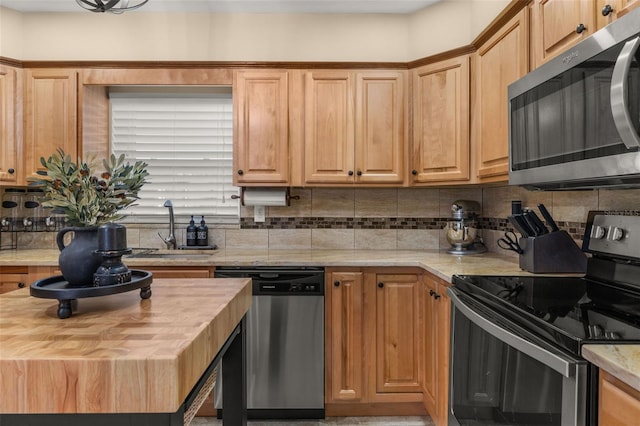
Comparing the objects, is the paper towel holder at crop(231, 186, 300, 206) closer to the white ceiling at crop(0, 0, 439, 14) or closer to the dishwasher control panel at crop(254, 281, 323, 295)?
the dishwasher control panel at crop(254, 281, 323, 295)

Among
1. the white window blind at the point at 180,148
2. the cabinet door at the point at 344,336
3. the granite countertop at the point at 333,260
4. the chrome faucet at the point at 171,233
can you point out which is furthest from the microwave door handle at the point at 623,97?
the chrome faucet at the point at 171,233

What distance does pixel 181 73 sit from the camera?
2840 millimetres

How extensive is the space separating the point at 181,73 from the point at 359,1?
1315 millimetres

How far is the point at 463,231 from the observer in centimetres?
267

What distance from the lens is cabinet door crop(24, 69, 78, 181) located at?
110 inches

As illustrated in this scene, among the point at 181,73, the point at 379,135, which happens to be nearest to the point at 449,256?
the point at 379,135

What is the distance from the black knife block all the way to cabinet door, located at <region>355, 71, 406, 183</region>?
1089mm

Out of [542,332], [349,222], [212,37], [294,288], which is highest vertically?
[212,37]

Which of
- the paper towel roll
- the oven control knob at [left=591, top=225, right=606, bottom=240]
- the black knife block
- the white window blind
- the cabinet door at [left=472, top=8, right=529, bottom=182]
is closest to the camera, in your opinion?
the oven control knob at [left=591, top=225, right=606, bottom=240]

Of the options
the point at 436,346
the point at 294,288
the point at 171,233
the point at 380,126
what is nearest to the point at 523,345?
the point at 436,346

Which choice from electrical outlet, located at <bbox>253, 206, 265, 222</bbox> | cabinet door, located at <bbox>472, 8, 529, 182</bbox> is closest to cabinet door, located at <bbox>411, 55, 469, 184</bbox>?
cabinet door, located at <bbox>472, 8, 529, 182</bbox>

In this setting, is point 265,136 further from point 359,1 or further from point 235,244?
point 359,1

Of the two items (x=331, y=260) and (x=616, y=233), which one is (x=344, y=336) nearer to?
(x=331, y=260)

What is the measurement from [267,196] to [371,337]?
3.85 feet
